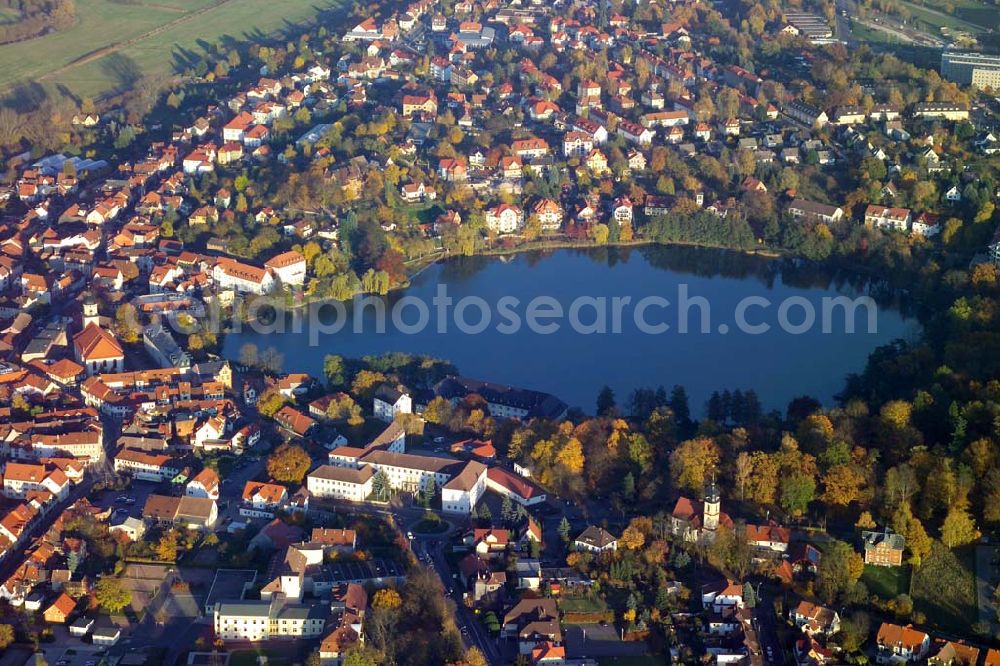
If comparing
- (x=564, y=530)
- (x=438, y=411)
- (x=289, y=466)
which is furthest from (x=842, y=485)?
(x=289, y=466)

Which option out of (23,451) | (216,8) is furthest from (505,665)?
(216,8)

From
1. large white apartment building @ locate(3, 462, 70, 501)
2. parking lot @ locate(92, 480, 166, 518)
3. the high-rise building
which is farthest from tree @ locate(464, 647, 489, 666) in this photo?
the high-rise building

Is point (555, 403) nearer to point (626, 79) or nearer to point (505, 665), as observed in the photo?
point (505, 665)

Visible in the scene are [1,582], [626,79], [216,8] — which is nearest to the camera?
[1,582]

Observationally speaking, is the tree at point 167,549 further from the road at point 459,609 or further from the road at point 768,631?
the road at point 768,631

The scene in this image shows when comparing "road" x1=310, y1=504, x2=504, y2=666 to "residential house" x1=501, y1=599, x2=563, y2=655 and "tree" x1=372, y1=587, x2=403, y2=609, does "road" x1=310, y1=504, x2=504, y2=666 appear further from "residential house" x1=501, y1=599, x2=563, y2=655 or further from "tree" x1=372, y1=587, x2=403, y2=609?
"tree" x1=372, y1=587, x2=403, y2=609

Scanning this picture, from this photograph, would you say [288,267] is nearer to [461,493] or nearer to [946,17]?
[461,493]
